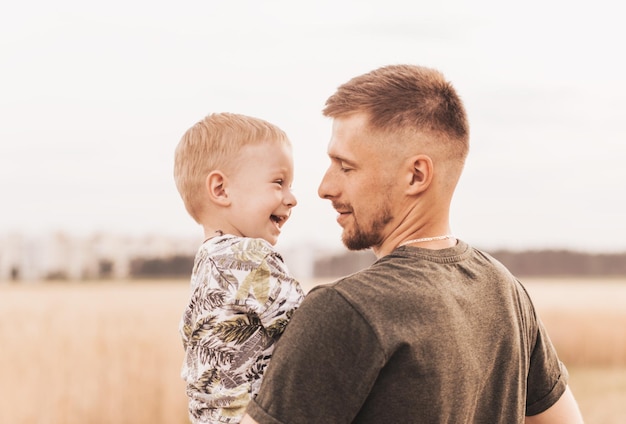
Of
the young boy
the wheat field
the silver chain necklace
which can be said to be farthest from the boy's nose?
the wheat field

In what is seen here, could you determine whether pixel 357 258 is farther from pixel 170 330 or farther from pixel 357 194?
pixel 357 194

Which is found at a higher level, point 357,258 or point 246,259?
point 246,259

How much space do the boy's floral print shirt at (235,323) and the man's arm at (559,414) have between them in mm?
760

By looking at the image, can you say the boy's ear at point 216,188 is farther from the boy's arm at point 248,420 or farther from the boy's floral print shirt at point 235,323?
the boy's arm at point 248,420

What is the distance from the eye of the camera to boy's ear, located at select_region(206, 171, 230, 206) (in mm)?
2061

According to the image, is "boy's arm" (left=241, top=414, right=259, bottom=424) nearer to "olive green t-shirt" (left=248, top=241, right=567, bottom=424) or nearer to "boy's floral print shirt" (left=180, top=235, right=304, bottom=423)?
"olive green t-shirt" (left=248, top=241, right=567, bottom=424)

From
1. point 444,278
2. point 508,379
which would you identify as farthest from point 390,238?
point 508,379

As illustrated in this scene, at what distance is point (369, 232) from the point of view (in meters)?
1.93

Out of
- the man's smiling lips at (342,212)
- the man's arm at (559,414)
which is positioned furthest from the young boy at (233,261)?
the man's arm at (559,414)

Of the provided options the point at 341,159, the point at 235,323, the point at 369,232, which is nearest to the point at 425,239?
the point at 369,232

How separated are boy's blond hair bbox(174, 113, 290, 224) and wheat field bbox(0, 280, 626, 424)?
455 centimetres

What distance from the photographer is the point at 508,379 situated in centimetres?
182

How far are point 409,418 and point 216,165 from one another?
0.86m

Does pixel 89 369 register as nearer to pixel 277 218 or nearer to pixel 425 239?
pixel 277 218
